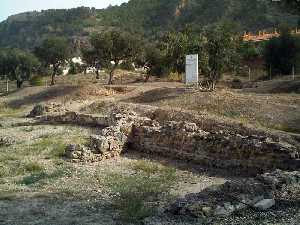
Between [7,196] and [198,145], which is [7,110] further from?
[7,196]

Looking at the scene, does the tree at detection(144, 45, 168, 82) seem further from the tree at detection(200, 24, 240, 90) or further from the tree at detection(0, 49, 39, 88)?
the tree at detection(0, 49, 39, 88)

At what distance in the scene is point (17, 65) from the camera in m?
75.6

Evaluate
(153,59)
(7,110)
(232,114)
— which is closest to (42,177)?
(232,114)

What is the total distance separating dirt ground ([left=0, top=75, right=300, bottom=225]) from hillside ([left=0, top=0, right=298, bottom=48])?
1388 inches

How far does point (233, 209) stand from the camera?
440 inches

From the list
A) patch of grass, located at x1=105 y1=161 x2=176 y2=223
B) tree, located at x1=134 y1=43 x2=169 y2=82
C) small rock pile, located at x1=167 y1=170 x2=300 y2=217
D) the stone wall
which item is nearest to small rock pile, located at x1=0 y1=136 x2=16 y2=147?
the stone wall

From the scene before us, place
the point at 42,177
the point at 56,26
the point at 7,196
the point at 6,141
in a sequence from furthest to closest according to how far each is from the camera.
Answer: the point at 56,26 → the point at 6,141 → the point at 42,177 → the point at 7,196

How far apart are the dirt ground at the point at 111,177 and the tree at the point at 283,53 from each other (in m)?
23.5

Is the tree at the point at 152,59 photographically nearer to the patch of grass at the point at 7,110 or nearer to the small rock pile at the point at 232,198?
the patch of grass at the point at 7,110

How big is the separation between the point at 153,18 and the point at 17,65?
6742 cm

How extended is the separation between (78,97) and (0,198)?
95.0ft

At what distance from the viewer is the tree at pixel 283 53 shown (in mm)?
54844

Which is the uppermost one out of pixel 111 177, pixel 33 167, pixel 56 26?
pixel 56 26

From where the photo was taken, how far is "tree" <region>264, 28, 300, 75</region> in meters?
54.8
